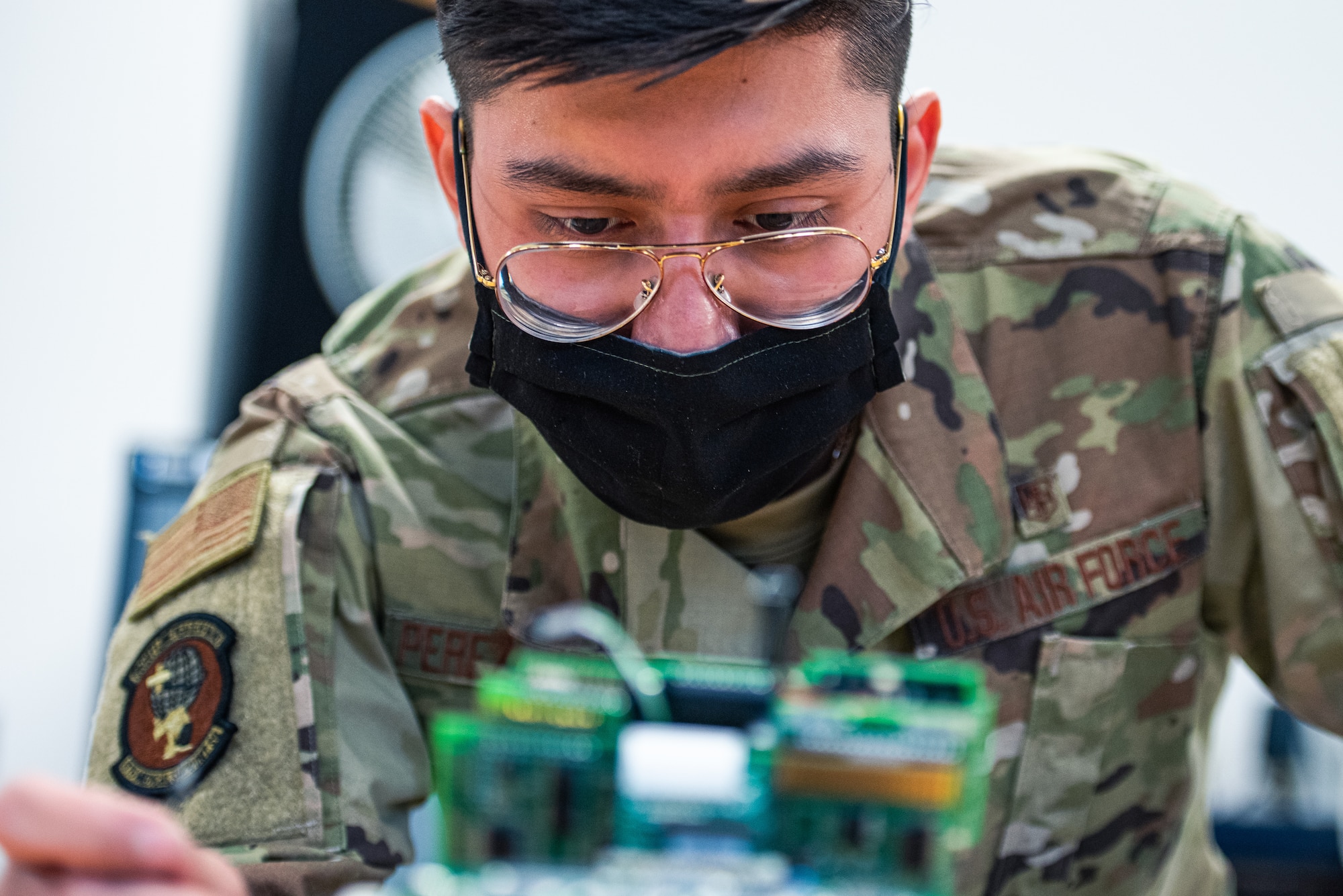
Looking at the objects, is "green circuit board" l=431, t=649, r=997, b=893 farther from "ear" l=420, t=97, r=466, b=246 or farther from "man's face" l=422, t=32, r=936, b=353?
"ear" l=420, t=97, r=466, b=246

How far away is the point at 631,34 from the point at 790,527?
492mm

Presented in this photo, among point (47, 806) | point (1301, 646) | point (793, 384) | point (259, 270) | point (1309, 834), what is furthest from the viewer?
point (259, 270)

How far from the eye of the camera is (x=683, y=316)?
803 millimetres

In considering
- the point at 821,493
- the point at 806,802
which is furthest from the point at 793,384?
the point at 806,802

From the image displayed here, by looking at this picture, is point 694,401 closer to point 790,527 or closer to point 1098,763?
point 790,527

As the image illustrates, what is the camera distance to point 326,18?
1.92 meters

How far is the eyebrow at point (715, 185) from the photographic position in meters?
0.77

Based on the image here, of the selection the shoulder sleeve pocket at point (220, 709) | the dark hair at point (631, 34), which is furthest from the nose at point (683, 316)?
the shoulder sleeve pocket at point (220, 709)

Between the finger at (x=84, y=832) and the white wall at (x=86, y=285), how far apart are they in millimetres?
1481

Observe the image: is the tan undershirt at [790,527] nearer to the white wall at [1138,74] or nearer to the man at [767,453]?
the man at [767,453]

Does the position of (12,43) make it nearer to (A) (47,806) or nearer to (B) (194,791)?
(B) (194,791)

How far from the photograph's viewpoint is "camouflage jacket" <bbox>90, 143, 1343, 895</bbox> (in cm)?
97

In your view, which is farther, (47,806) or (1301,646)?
(1301,646)

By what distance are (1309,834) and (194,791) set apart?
168 centimetres
